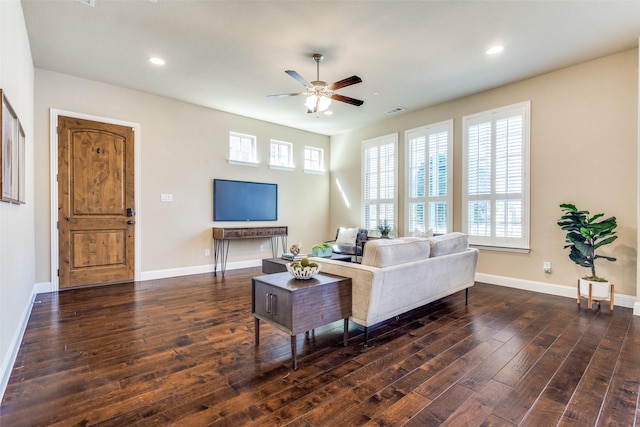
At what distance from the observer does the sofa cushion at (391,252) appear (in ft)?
8.46

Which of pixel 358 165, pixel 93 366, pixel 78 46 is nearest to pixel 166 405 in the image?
pixel 93 366

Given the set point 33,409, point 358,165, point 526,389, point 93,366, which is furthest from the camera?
point 358,165

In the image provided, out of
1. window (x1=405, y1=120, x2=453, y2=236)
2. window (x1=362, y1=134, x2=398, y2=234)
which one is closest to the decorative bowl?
window (x1=405, y1=120, x2=453, y2=236)

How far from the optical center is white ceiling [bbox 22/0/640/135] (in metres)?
2.86

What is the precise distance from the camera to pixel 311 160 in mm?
7328

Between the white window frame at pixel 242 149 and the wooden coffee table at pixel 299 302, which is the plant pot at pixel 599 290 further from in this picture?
the white window frame at pixel 242 149

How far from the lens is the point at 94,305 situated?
3.58 meters

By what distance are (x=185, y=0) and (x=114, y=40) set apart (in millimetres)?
1231

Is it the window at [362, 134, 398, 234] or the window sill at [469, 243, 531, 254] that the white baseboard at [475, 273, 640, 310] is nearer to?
the window sill at [469, 243, 531, 254]

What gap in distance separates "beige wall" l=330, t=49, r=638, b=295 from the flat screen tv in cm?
398

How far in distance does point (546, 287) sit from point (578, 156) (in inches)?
70.0

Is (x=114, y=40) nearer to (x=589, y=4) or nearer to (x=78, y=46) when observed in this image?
(x=78, y=46)

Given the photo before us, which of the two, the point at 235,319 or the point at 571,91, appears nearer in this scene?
the point at 235,319

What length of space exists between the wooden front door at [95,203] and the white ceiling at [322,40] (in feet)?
2.82
